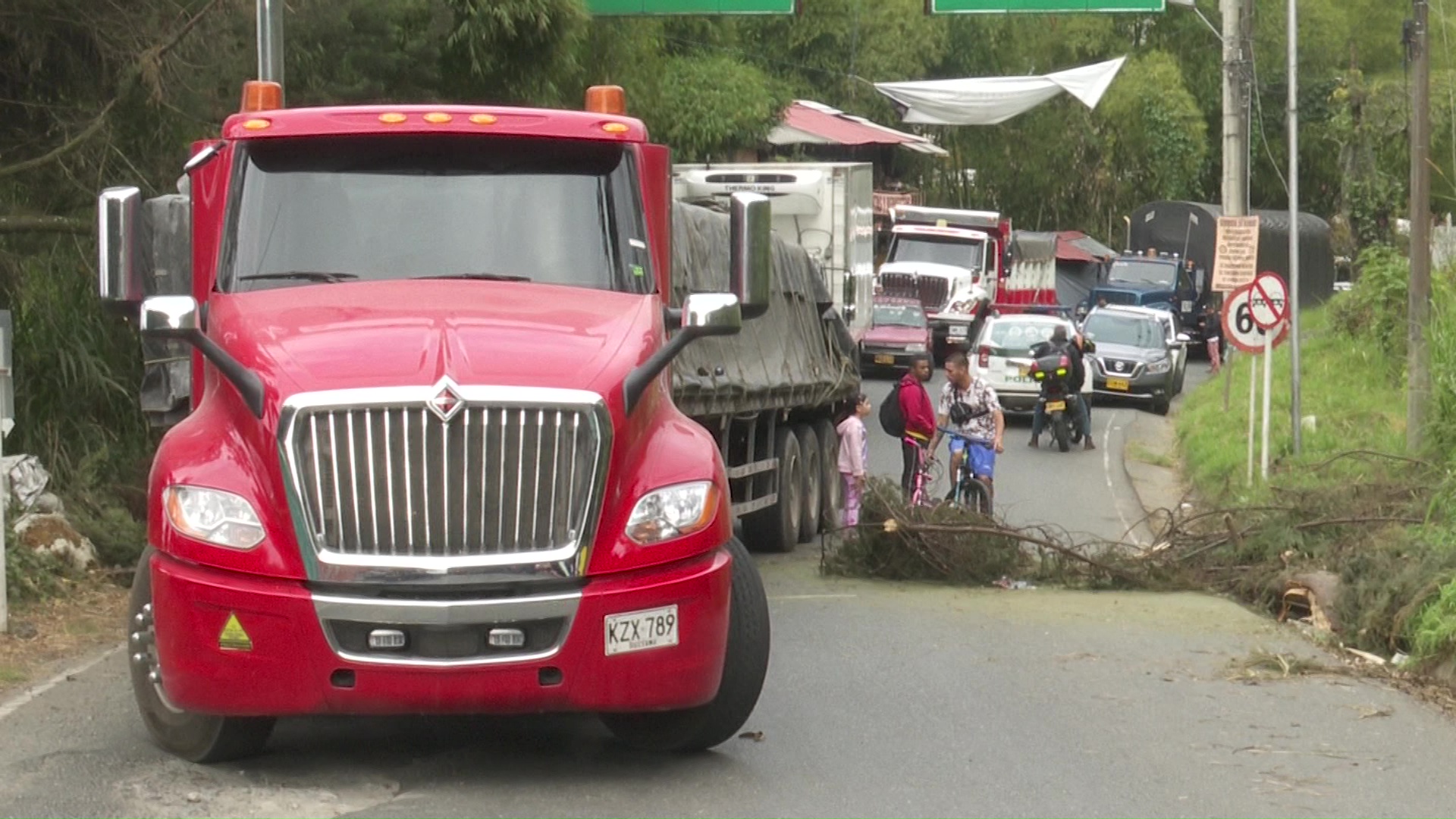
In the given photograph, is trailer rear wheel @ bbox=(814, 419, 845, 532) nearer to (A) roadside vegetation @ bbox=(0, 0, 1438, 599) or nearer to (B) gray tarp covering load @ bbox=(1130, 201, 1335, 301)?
(A) roadside vegetation @ bbox=(0, 0, 1438, 599)

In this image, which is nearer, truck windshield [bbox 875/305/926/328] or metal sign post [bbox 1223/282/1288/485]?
metal sign post [bbox 1223/282/1288/485]

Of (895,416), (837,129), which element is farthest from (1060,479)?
(837,129)

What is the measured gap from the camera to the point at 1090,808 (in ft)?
25.1

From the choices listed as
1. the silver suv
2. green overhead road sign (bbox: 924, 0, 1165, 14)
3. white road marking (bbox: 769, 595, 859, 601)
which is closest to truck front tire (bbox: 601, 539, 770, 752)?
white road marking (bbox: 769, 595, 859, 601)

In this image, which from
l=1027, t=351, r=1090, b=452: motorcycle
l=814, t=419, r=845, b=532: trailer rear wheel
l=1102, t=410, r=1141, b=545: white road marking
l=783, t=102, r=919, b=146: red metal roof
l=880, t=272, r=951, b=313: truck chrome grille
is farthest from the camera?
l=783, t=102, r=919, b=146: red metal roof

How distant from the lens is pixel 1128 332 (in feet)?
127

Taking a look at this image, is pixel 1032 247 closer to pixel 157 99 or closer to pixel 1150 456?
pixel 1150 456

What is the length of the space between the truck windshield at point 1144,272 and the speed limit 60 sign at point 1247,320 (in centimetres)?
2773

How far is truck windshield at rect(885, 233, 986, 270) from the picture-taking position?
1863 inches

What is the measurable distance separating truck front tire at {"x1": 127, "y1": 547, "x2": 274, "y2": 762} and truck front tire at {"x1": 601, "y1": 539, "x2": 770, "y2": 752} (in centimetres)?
140

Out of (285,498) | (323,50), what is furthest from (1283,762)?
→ (323,50)

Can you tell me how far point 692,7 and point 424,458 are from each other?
1461 centimetres

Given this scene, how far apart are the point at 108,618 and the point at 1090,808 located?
697 centimetres

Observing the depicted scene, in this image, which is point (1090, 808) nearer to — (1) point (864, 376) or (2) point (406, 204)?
(2) point (406, 204)
